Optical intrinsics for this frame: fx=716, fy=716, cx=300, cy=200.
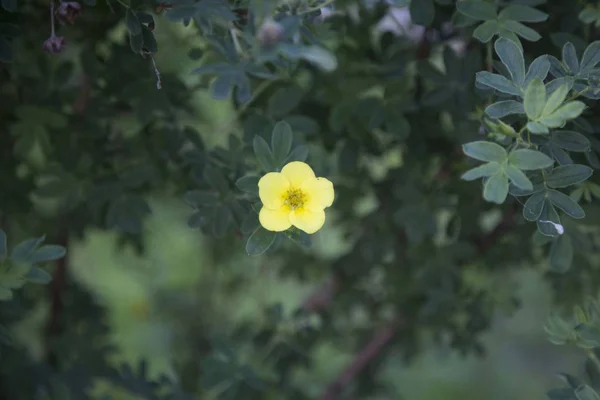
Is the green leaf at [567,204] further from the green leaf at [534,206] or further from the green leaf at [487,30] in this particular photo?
the green leaf at [487,30]

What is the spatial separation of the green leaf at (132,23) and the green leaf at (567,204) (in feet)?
1.75

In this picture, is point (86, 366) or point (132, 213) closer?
point (132, 213)

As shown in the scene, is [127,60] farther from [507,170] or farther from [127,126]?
[507,170]

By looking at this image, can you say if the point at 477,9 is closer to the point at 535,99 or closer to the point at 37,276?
the point at 535,99

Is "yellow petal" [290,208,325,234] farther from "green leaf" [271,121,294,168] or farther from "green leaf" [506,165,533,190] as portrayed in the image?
"green leaf" [506,165,533,190]

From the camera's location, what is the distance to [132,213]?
3.99 ft

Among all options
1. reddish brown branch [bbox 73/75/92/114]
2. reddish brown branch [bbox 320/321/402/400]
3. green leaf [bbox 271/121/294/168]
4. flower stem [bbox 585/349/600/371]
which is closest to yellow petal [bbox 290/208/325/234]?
green leaf [bbox 271/121/294/168]

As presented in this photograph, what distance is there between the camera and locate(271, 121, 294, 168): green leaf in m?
0.91

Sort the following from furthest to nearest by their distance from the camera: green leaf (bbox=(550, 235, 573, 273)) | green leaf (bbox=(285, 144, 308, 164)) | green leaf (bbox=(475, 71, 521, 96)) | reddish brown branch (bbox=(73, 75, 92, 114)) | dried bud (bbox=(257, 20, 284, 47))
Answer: reddish brown branch (bbox=(73, 75, 92, 114)), green leaf (bbox=(550, 235, 573, 273)), green leaf (bbox=(285, 144, 308, 164)), green leaf (bbox=(475, 71, 521, 96)), dried bud (bbox=(257, 20, 284, 47))

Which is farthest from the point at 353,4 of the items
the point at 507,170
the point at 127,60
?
the point at 507,170

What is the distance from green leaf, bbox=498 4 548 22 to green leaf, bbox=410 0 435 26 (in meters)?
0.10

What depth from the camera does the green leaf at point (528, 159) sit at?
0.77 m

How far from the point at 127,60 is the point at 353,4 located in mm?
473

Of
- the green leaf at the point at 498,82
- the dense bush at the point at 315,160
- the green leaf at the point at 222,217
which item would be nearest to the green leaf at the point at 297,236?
the dense bush at the point at 315,160
